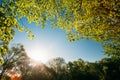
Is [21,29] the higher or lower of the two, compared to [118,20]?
lower

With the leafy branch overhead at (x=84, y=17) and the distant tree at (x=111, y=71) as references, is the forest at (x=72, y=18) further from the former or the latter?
Result: the distant tree at (x=111, y=71)

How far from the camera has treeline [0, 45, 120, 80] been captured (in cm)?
5819

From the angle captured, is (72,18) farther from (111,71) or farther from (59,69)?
(59,69)

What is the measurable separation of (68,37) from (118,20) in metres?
6.23

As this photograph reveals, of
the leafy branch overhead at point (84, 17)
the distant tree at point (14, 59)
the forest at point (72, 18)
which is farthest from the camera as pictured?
the distant tree at point (14, 59)

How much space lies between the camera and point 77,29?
2256 cm

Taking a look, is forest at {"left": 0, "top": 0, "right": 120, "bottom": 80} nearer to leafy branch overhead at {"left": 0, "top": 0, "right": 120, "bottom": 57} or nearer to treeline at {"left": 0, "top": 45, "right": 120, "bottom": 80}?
leafy branch overhead at {"left": 0, "top": 0, "right": 120, "bottom": 57}

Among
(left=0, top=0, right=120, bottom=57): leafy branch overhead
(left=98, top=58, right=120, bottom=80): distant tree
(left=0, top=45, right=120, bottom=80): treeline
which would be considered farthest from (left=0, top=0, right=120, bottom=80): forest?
(left=98, top=58, right=120, bottom=80): distant tree

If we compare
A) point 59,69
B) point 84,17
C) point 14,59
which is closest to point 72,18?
point 84,17

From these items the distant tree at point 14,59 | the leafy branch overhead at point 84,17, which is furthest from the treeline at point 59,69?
the leafy branch overhead at point 84,17

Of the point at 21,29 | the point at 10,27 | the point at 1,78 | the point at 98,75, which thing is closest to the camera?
the point at 10,27

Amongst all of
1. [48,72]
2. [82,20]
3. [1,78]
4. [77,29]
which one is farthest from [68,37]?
[48,72]

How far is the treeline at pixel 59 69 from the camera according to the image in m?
58.2

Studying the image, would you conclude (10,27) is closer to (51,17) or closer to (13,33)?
(13,33)
